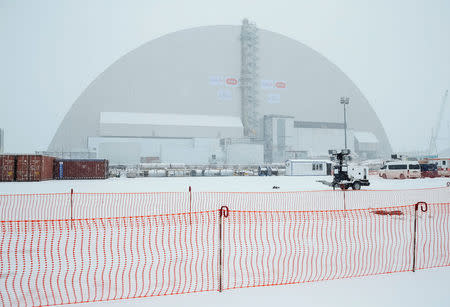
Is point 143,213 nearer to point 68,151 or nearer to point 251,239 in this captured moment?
point 251,239

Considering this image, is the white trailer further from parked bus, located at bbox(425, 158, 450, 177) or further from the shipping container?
the shipping container

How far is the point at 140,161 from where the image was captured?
52.5 metres

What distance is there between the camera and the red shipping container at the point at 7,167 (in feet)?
112

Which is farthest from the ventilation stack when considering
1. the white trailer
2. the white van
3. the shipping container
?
the shipping container

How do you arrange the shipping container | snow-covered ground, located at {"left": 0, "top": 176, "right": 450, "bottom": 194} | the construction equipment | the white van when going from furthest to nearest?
the shipping container < the white van < snow-covered ground, located at {"left": 0, "top": 176, "right": 450, "bottom": 194} < the construction equipment

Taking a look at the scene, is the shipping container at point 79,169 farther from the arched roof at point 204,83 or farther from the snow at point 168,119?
the arched roof at point 204,83

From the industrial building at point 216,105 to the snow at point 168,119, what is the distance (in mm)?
185

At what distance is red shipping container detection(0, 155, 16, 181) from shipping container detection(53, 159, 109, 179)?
5017 millimetres

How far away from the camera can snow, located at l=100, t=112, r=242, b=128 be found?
54891mm

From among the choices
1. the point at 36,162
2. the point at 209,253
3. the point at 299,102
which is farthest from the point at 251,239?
Result: the point at 299,102

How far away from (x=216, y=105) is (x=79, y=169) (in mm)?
30510

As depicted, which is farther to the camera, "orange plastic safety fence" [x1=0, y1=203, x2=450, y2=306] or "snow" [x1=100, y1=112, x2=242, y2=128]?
"snow" [x1=100, y1=112, x2=242, y2=128]

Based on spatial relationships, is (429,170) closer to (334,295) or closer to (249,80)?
(249,80)

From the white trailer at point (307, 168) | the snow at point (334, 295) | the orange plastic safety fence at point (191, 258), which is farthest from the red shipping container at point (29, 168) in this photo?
the snow at point (334, 295)
